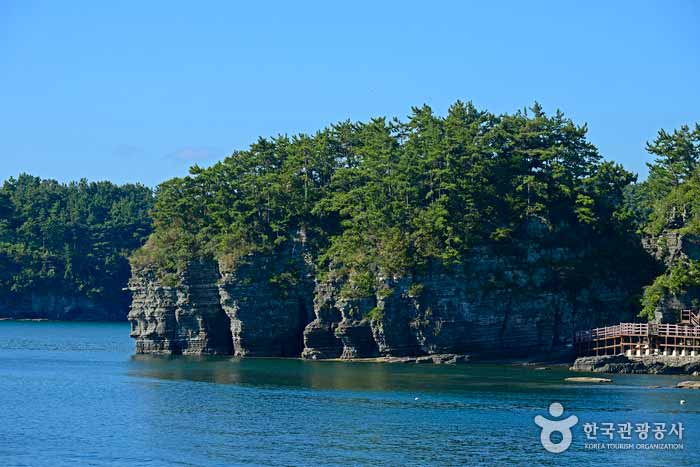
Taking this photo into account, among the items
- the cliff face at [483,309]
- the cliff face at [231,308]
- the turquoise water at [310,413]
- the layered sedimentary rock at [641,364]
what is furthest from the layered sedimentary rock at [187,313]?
the layered sedimentary rock at [641,364]

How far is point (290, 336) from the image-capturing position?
100 metres

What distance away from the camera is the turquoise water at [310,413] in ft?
167

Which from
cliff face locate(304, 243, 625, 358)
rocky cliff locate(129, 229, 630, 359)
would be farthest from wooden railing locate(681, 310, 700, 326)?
rocky cliff locate(129, 229, 630, 359)

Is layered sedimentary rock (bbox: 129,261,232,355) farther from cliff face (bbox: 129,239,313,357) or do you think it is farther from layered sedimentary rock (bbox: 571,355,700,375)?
layered sedimentary rock (bbox: 571,355,700,375)

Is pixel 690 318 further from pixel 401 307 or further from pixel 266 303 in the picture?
pixel 266 303

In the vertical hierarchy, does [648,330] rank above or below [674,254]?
below

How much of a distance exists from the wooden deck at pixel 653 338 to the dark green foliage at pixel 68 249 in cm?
10036

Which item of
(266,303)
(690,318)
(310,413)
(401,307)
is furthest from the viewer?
(266,303)

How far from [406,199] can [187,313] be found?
20.0m

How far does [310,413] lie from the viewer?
63.1 m

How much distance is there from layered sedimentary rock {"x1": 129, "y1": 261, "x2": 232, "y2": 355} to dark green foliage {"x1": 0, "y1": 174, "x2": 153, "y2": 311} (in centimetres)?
7413

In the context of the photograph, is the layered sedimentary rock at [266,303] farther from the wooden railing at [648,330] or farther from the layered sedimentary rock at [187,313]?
the wooden railing at [648,330]

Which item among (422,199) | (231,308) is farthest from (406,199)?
(231,308)

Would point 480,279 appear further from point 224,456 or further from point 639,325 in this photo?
point 224,456
